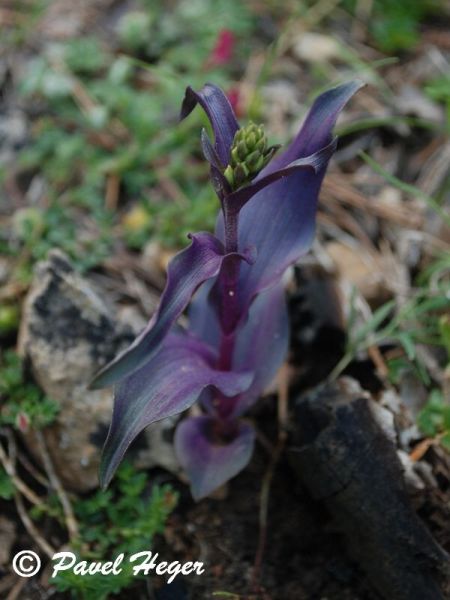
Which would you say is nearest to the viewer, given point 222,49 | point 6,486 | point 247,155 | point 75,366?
point 247,155

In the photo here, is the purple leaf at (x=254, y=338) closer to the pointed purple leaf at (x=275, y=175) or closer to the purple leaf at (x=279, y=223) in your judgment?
the purple leaf at (x=279, y=223)

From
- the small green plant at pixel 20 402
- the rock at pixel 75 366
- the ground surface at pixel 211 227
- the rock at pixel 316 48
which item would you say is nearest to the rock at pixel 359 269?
the ground surface at pixel 211 227

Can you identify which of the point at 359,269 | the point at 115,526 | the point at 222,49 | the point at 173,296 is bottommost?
the point at 359,269

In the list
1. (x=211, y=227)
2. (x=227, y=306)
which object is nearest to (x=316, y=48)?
(x=211, y=227)

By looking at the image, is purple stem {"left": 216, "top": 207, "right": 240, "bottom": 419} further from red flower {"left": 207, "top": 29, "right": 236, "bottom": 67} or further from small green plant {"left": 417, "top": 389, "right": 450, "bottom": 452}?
red flower {"left": 207, "top": 29, "right": 236, "bottom": 67}

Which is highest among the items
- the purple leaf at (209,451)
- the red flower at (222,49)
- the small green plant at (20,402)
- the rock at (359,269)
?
the red flower at (222,49)

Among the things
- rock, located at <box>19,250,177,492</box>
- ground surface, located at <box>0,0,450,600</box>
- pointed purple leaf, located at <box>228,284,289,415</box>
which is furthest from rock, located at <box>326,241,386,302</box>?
rock, located at <box>19,250,177,492</box>

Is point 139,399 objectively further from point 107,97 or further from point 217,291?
point 107,97

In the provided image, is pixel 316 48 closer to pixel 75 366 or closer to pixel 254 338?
pixel 254 338
